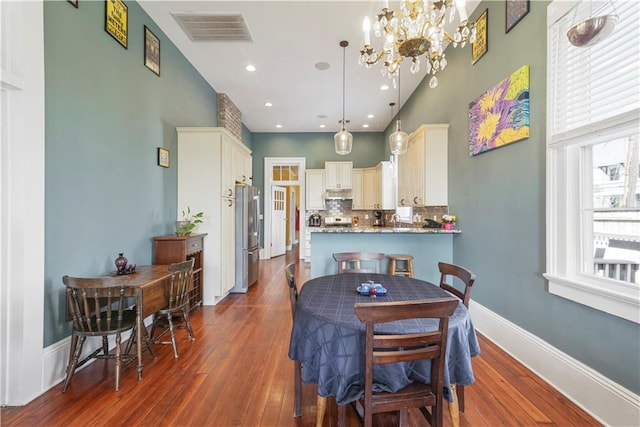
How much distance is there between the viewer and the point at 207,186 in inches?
147

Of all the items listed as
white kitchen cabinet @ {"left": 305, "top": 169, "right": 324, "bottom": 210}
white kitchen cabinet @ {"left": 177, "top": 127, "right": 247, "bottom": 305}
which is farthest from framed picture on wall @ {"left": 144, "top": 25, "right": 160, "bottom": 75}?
white kitchen cabinet @ {"left": 305, "top": 169, "right": 324, "bottom": 210}

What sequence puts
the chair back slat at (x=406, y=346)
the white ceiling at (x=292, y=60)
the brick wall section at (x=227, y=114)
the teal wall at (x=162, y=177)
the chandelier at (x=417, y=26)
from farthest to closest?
the brick wall section at (x=227, y=114), the white ceiling at (x=292, y=60), the teal wall at (x=162, y=177), the chandelier at (x=417, y=26), the chair back slat at (x=406, y=346)

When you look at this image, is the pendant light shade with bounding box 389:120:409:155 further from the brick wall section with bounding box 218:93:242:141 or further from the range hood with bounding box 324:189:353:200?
the range hood with bounding box 324:189:353:200

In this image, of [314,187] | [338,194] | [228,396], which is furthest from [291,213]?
[228,396]

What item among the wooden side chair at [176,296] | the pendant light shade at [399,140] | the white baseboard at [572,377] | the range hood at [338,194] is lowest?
the white baseboard at [572,377]

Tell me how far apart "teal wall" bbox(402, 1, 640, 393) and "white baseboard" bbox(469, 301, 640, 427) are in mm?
55

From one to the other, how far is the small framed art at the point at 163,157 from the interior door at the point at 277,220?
3.89m

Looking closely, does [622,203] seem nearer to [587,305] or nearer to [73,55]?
[587,305]

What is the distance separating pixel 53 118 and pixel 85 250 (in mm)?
1040

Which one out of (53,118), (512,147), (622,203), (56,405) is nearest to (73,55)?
(53,118)

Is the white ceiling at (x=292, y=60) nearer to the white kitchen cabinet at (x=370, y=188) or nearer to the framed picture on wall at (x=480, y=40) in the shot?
the framed picture on wall at (x=480, y=40)

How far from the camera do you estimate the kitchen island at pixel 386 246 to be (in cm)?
343

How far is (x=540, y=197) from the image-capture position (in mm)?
2113

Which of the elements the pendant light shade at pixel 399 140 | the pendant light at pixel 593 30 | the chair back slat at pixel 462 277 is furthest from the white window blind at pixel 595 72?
the pendant light shade at pixel 399 140
